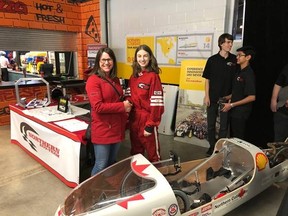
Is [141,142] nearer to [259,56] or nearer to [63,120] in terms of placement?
[63,120]

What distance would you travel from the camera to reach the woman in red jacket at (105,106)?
1988mm

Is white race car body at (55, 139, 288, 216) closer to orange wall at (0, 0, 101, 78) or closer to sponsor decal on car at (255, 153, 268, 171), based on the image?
sponsor decal on car at (255, 153, 268, 171)

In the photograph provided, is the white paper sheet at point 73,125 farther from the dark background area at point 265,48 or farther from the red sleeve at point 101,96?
the dark background area at point 265,48

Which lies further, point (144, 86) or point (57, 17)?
point (57, 17)

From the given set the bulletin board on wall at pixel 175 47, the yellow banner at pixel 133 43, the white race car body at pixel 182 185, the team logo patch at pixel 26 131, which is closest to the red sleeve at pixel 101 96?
the white race car body at pixel 182 185

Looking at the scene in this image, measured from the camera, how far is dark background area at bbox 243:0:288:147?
3.05 meters

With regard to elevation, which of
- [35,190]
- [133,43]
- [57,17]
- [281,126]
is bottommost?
[35,190]

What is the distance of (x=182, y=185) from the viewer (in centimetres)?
207

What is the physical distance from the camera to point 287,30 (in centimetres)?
300

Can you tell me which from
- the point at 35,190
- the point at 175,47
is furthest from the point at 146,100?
the point at 175,47

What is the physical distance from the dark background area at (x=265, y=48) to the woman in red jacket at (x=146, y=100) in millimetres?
1782

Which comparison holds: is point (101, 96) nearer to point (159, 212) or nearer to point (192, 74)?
point (159, 212)

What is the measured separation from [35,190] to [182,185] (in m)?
1.59

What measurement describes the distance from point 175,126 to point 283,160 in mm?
2014
